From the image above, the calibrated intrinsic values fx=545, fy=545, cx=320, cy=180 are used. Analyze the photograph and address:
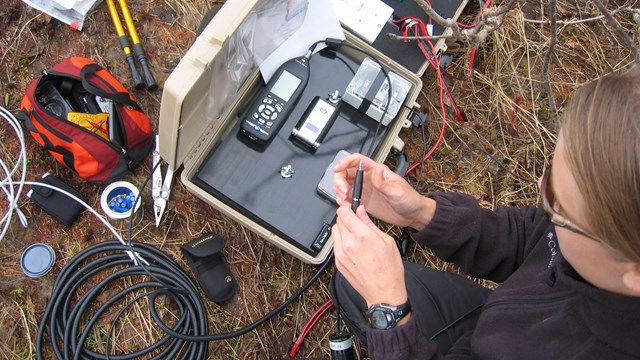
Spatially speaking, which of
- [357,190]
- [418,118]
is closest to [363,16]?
[418,118]

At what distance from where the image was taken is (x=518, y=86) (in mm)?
2217

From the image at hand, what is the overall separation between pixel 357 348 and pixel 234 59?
105 cm

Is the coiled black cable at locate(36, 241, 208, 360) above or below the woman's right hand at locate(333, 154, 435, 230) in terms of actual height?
below

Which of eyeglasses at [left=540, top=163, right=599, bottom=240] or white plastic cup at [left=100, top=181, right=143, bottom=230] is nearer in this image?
eyeglasses at [left=540, top=163, right=599, bottom=240]

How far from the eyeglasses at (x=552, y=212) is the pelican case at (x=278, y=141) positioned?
32.5 inches

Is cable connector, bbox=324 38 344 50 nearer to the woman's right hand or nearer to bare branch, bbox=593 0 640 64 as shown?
the woman's right hand

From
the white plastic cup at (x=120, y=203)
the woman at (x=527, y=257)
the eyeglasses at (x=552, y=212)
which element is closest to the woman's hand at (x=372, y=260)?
the woman at (x=527, y=257)

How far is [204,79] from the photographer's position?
137 cm

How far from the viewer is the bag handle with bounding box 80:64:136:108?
68.3 inches

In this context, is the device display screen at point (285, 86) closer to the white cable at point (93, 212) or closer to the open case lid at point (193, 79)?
the open case lid at point (193, 79)

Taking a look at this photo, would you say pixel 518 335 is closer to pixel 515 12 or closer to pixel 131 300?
pixel 131 300

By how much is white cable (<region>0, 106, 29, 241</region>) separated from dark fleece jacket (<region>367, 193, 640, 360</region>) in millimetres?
1342

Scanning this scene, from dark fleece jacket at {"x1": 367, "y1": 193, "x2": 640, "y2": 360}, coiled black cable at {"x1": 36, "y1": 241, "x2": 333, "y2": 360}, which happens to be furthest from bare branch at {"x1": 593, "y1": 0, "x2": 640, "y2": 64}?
coiled black cable at {"x1": 36, "y1": 241, "x2": 333, "y2": 360}

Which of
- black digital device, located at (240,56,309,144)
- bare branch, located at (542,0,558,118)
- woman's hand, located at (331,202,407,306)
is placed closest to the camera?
woman's hand, located at (331,202,407,306)
